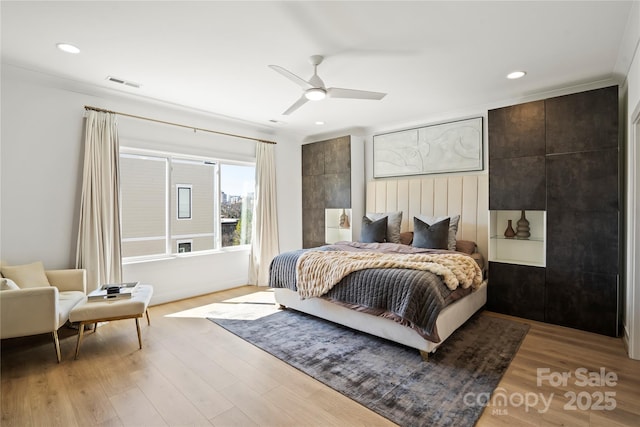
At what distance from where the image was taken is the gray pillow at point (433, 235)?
3893mm

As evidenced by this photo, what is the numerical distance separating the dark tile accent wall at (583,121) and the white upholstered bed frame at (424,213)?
95cm

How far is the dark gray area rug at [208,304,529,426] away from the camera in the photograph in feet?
6.57

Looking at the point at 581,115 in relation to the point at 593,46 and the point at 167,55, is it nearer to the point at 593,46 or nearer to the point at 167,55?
the point at 593,46

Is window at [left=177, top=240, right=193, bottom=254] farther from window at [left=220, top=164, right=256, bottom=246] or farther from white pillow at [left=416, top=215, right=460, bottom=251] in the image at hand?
white pillow at [left=416, top=215, right=460, bottom=251]

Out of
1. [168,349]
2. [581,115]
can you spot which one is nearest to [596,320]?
[581,115]

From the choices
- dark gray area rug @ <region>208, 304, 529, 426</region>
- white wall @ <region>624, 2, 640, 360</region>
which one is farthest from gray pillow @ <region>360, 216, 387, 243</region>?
white wall @ <region>624, 2, 640, 360</region>

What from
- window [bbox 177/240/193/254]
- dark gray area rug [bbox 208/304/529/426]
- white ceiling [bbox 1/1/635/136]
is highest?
white ceiling [bbox 1/1/635/136]

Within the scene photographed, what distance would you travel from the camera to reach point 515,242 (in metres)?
3.96

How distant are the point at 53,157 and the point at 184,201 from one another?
1.61 meters

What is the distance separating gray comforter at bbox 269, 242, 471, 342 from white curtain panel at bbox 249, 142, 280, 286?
7.54 ft

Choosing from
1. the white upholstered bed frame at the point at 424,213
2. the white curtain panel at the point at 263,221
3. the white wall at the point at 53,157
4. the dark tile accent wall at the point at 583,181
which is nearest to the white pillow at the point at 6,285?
the white wall at the point at 53,157

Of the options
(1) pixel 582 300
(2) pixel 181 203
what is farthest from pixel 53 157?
(1) pixel 582 300

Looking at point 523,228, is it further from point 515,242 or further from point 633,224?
point 633,224

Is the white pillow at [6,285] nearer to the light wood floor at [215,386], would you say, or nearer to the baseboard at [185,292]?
the light wood floor at [215,386]
